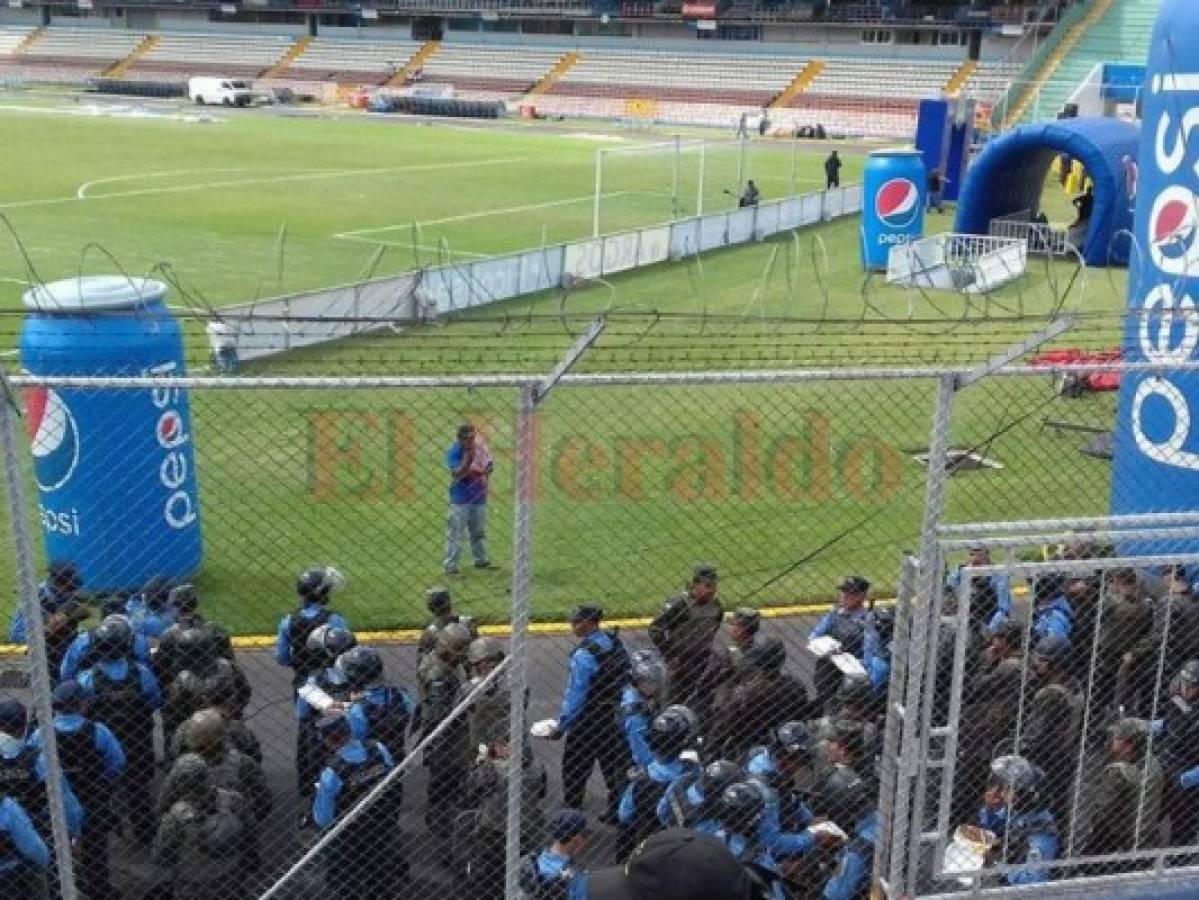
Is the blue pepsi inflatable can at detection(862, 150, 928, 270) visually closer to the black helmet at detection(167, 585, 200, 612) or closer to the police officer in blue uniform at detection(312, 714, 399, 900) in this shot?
the black helmet at detection(167, 585, 200, 612)

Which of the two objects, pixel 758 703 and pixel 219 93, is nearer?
pixel 758 703

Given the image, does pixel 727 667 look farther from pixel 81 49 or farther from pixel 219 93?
pixel 81 49

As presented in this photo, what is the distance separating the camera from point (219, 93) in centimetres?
5900

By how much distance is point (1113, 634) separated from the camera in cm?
714

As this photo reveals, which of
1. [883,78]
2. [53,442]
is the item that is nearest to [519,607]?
[53,442]

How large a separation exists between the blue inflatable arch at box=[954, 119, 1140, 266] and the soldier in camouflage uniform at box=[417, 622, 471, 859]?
59.4 ft

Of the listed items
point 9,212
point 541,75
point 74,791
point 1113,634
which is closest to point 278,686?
point 74,791

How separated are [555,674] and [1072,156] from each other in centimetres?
1813

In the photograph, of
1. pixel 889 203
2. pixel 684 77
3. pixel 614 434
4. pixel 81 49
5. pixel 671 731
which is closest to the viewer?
pixel 671 731

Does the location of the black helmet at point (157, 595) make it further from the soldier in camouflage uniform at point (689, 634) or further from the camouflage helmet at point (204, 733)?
the soldier in camouflage uniform at point (689, 634)

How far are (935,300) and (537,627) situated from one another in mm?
13821

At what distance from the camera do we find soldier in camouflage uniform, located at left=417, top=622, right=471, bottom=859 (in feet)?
21.7

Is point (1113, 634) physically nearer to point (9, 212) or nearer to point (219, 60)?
point (9, 212)

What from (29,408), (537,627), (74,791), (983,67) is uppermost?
(983,67)
